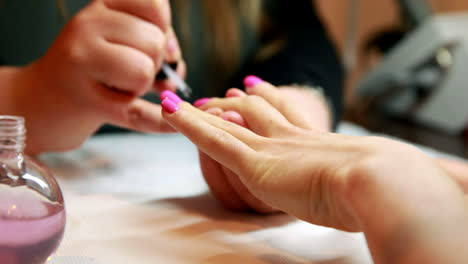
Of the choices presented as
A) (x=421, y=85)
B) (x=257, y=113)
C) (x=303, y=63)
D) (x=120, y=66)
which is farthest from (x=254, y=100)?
(x=421, y=85)

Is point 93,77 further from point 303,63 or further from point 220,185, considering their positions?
point 303,63

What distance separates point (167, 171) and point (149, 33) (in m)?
0.14

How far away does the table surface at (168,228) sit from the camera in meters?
0.30

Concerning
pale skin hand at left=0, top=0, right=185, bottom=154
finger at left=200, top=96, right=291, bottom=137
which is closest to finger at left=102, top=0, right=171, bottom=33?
pale skin hand at left=0, top=0, right=185, bottom=154

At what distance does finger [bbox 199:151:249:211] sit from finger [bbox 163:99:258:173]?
0.06m

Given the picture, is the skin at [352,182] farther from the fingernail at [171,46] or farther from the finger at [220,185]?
the fingernail at [171,46]

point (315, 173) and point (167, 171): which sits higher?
point (315, 173)

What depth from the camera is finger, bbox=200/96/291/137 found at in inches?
13.0

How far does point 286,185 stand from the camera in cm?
27

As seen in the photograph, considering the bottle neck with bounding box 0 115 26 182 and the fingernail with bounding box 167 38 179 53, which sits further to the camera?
the fingernail with bounding box 167 38 179 53

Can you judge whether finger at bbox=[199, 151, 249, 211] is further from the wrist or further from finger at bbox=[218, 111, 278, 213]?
the wrist

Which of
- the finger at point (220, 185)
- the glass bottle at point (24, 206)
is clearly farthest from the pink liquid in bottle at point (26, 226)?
the finger at point (220, 185)

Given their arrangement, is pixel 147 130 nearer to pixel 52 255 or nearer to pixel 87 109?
pixel 87 109

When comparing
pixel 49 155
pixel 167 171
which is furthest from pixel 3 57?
pixel 167 171
